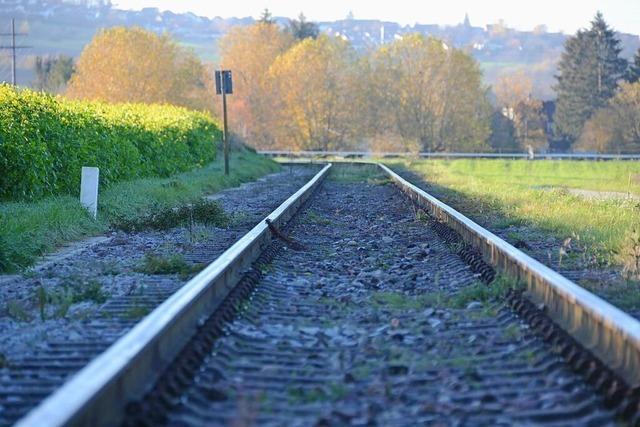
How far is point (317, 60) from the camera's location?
91.6 metres

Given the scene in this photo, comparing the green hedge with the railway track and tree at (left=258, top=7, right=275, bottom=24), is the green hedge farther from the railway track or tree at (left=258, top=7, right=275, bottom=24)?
tree at (left=258, top=7, right=275, bottom=24)

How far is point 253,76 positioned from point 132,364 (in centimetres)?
9781

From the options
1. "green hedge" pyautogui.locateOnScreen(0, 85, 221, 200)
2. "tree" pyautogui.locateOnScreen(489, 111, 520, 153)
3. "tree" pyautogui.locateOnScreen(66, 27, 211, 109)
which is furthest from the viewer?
"tree" pyautogui.locateOnScreen(489, 111, 520, 153)

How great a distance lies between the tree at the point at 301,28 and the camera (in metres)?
121

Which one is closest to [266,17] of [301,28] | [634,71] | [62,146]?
[301,28]

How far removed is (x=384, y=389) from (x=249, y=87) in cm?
9514

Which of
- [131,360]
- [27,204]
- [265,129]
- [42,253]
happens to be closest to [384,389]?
[131,360]

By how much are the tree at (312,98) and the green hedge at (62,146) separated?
63.6 m

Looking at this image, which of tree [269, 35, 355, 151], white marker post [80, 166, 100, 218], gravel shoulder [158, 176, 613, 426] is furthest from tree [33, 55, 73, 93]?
gravel shoulder [158, 176, 613, 426]

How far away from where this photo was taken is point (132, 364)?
15.2ft

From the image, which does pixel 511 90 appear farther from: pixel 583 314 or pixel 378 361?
pixel 378 361

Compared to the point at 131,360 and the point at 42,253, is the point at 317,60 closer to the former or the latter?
the point at 42,253

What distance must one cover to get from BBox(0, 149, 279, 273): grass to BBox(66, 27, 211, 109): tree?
192 feet

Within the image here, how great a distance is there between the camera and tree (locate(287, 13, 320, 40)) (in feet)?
398
